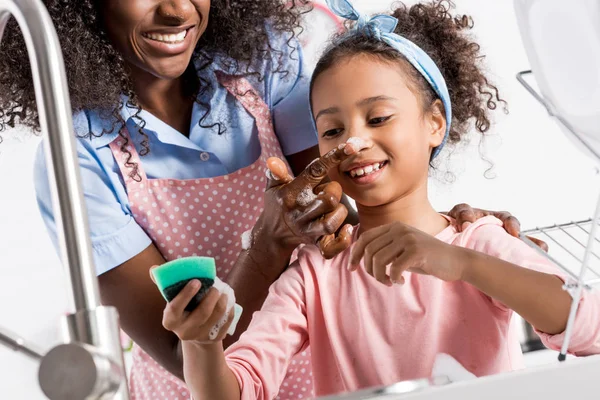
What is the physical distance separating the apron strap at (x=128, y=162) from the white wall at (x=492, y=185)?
0.57 m

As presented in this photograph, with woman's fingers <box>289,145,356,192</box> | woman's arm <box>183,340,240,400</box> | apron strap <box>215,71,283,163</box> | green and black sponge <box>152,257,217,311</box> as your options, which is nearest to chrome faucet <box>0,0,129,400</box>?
green and black sponge <box>152,257,217,311</box>

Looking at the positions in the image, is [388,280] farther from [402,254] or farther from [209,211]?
[209,211]

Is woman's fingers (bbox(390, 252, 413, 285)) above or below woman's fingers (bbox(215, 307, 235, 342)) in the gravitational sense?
above

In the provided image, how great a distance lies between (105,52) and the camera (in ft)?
4.61

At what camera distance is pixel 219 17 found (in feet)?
5.05

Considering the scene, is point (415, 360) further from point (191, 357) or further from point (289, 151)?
point (289, 151)

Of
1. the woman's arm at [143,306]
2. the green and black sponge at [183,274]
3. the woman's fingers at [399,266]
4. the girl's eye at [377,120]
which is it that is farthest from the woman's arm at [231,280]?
the green and black sponge at [183,274]

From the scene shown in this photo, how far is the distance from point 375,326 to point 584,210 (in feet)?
3.11

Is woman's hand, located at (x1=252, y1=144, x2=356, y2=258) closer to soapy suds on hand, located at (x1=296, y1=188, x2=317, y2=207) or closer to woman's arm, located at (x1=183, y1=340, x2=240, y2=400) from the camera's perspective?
soapy suds on hand, located at (x1=296, y1=188, x2=317, y2=207)

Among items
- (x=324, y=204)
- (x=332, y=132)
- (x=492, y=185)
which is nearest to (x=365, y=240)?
(x=324, y=204)

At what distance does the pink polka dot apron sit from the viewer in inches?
56.8

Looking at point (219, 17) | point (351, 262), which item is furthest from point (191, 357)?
point (219, 17)

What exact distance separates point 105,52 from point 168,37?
4.6 inches

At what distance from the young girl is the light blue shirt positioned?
0.64 ft
